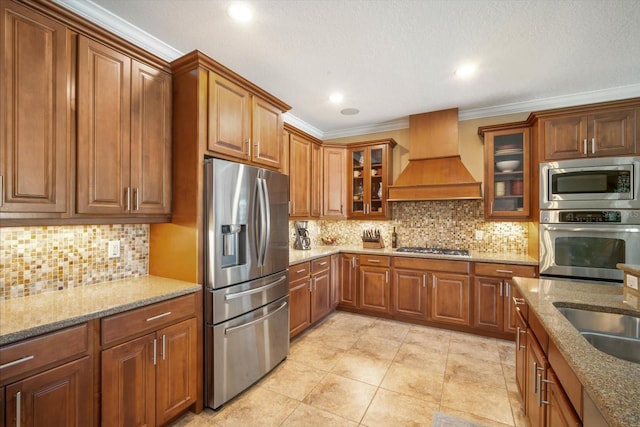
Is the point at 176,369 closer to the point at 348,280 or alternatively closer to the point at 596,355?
the point at 596,355

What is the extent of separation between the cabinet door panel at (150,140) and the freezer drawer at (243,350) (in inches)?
40.3

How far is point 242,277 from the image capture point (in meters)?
2.21

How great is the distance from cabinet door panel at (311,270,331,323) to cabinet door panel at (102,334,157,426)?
6.29 feet

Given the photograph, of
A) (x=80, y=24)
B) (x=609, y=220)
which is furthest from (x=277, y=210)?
(x=609, y=220)

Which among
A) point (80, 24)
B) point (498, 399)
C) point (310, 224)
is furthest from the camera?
point (310, 224)

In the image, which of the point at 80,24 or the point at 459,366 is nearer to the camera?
the point at 80,24

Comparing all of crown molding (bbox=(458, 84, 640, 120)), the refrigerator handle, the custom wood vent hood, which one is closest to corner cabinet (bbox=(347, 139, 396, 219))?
the custom wood vent hood

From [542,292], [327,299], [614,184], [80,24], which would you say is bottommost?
[327,299]

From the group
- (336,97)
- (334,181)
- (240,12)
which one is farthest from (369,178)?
(240,12)

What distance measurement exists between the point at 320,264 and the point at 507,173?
8.27 feet

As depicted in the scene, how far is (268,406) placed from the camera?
2.09m

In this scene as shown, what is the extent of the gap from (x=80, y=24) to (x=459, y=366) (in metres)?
3.86

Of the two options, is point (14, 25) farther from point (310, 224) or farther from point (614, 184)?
point (614, 184)

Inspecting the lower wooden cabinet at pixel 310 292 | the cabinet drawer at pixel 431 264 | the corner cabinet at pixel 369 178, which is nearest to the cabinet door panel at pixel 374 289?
the cabinet drawer at pixel 431 264
